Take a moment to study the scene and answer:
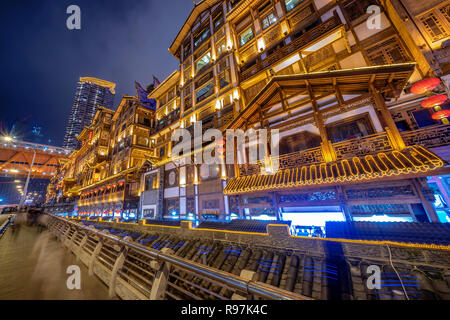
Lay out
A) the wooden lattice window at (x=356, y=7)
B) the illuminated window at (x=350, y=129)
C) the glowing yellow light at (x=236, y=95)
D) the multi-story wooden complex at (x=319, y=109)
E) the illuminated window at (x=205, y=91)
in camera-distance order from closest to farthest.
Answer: the multi-story wooden complex at (x=319, y=109)
the illuminated window at (x=350, y=129)
the wooden lattice window at (x=356, y=7)
the glowing yellow light at (x=236, y=95)
the illuminated window at (x=205, y=91)

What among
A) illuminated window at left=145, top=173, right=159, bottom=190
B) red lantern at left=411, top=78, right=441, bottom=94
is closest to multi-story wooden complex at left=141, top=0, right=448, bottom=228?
red lantern at left=411, top=78, right=441, bottom=94

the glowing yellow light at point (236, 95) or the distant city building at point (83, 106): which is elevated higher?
the distant city building at point (83, 106)

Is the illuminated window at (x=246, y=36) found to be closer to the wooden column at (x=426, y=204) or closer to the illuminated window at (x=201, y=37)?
the illuminated window at (x=201, y=37)

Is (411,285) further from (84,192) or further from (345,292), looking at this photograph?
(84,192)

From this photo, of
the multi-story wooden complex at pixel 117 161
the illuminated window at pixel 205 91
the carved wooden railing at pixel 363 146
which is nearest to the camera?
the carved wooden railing at pixel 363 146

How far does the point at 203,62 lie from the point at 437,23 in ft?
59.4

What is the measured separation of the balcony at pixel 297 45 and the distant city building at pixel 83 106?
309 feet

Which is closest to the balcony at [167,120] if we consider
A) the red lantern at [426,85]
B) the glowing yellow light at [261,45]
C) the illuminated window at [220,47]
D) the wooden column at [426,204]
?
the illuminated window at [220,47]

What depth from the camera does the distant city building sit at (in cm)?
7956

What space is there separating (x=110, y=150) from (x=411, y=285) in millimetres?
39412

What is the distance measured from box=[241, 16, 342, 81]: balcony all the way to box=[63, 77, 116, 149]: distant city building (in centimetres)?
9405

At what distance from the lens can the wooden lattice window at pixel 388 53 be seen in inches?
304

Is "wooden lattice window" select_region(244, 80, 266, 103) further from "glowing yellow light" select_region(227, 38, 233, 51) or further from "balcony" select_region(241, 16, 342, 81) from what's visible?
"glowing yellow light" select_region(227, 38, 233, 51)

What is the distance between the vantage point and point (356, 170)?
21.1 feet
